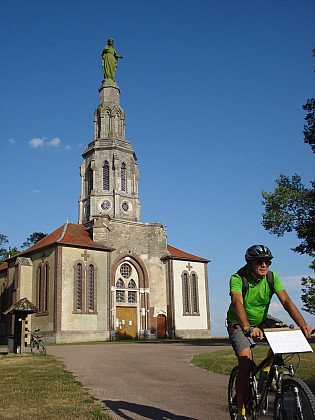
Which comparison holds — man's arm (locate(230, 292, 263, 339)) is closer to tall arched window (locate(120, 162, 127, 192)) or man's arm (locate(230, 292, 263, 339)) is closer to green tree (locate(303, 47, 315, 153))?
green tree (locate(303, 47, 315, 153))

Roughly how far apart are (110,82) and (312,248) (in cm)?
3345

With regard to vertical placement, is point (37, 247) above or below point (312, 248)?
above

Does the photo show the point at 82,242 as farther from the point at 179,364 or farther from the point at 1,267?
the point at 179,364

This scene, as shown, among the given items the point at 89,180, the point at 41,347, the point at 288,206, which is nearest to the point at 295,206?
the point at 288,206

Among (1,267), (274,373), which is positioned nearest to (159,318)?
(1,267)

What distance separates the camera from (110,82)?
1982 inches

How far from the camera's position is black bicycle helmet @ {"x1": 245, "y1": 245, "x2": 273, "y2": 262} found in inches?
Result: 205

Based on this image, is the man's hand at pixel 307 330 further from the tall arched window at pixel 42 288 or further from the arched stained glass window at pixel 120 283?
the arched stained glass window at pixel 120 283

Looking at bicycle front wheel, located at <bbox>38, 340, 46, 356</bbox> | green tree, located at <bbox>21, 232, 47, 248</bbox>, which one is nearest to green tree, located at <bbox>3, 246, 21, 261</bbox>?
green tree, located at <bbox>21, 232, 47, 248</bbox>

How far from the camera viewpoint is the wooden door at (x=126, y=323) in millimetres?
40719

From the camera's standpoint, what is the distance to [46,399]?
8.10 metres

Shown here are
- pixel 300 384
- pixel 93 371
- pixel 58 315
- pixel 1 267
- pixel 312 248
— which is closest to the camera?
pixel 300 384

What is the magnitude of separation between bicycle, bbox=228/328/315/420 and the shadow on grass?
1.74m

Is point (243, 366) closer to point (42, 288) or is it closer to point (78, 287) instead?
point (78, 287)
